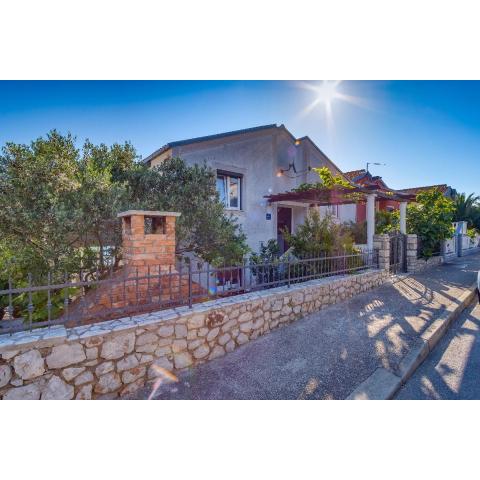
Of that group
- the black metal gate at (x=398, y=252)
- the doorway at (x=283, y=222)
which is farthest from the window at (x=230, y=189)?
the black metal gate at (x=398, y=252)

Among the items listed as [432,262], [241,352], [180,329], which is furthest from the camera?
[432,262]

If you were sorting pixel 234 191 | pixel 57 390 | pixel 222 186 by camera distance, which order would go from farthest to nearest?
pixel 234 191
pixel 222 186
pixel 57 390

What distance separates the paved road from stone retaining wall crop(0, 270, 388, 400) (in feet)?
7.31

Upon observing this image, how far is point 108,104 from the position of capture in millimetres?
5430

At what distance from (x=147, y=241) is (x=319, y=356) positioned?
10.1ft

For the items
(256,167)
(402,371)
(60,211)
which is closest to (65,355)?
(60,211)

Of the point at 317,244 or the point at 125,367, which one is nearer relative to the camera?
the point at 125,367

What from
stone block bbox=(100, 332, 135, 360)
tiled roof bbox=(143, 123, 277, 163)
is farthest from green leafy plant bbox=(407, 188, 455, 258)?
stone block bbox=(100, 332, 135, 360)

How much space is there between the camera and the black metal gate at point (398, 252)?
9.67 m

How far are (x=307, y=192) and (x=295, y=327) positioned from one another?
4.77 metres

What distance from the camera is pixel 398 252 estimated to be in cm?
998

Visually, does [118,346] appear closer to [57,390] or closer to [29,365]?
[57,390]

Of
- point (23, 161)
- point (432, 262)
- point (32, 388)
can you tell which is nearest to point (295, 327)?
point (32, 388)

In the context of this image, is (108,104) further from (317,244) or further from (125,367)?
(317,244)
